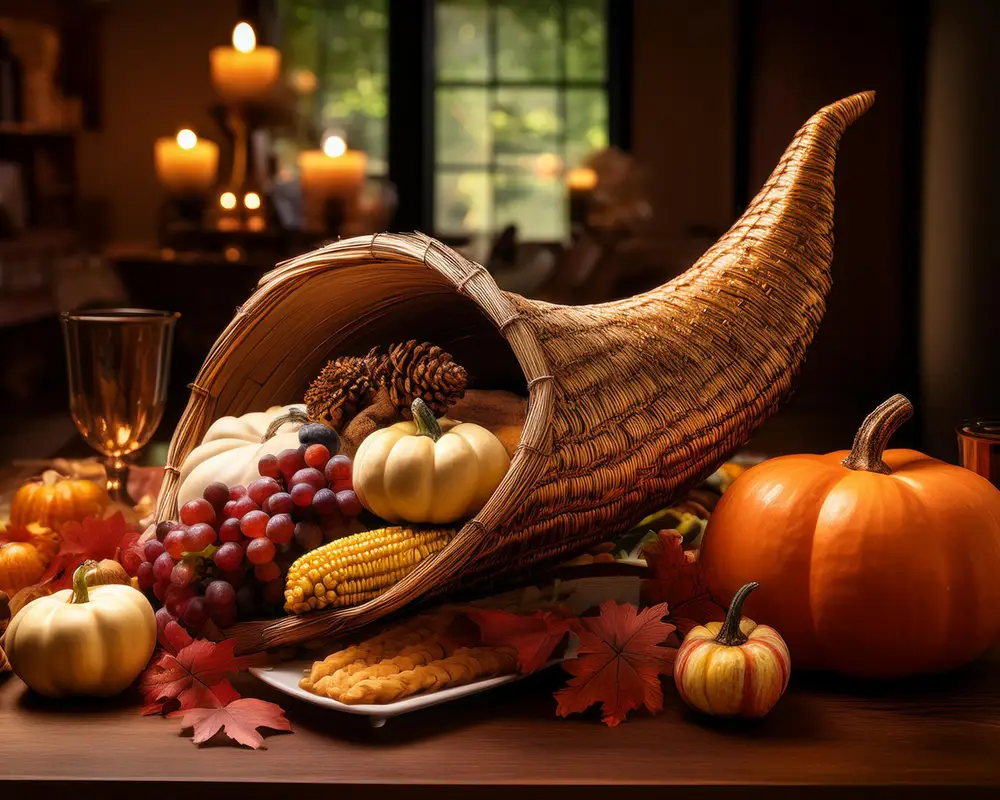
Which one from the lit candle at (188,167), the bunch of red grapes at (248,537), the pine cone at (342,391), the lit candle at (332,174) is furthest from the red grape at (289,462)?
the lit candle at (332,174)

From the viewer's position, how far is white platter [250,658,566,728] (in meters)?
0.69

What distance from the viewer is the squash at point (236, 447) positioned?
888 mm

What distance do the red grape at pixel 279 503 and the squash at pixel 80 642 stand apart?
0.11 metres

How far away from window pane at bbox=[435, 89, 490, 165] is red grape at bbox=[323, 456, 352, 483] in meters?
2.28

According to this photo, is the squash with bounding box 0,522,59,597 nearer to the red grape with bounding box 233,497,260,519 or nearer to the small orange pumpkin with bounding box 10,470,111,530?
the small orange pumpkin with bounding box 10,470,111,530

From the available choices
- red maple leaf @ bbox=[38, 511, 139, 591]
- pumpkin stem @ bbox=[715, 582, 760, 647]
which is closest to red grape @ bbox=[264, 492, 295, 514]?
red maple leaf @ bbox=[38, 511, 139, 591]

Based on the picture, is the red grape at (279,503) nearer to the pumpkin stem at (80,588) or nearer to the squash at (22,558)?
the pumpkin stem at (80,588)

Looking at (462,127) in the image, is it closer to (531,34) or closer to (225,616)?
(531,34)

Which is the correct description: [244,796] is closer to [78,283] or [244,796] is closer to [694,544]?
[694,544]

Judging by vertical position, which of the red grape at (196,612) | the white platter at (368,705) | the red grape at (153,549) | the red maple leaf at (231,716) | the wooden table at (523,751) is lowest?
the wooden table at (523,751)

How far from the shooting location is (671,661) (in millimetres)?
772

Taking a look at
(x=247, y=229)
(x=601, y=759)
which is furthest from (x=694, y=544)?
(x=247, y=229)

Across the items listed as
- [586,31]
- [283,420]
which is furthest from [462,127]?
[283,420]

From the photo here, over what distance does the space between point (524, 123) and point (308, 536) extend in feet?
7.65
